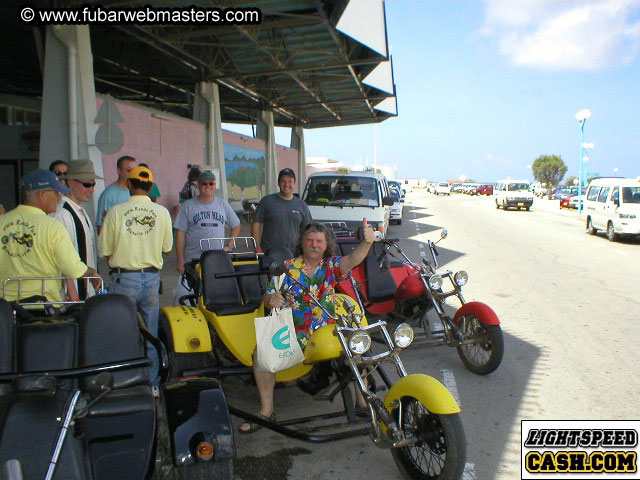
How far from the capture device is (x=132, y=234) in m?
4.35

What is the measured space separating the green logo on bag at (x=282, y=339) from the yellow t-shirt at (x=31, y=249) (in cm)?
137

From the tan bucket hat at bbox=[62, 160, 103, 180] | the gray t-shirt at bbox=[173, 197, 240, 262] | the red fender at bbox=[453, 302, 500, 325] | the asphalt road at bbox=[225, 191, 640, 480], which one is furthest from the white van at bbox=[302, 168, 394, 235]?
the tan bucket hat at bbox=[62, 160, 103, 180]

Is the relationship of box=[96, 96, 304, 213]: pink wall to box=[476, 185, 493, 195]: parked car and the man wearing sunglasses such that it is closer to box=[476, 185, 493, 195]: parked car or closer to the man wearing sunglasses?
the man wearing sunglasses

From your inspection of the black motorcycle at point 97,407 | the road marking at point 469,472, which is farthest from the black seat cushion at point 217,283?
the road marking at point 469,472

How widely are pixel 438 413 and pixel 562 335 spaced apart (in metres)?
4.30

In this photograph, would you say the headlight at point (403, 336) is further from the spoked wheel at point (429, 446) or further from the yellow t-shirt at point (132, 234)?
the yellow t-shirt at point (132, 234)

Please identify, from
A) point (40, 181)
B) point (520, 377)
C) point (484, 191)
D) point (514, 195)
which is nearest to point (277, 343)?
point (40, 181)

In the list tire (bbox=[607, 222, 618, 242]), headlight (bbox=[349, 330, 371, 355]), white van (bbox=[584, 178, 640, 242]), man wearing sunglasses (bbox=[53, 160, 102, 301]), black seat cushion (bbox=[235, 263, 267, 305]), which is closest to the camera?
headlight (bbox=[349, 330, 371, 355])

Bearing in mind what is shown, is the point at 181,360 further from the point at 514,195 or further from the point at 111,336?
the point at 514,195

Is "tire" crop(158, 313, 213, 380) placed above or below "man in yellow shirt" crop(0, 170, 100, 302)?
below

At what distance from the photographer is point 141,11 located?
38.7 feet

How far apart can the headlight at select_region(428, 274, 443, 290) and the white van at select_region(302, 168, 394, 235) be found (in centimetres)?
558

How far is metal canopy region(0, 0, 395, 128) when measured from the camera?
44.8 feet

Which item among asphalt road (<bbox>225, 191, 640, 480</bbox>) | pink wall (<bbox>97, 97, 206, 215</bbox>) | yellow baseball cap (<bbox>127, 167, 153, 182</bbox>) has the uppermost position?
pink wall (<bbox>97, 97, 206, 215</bbox>)
